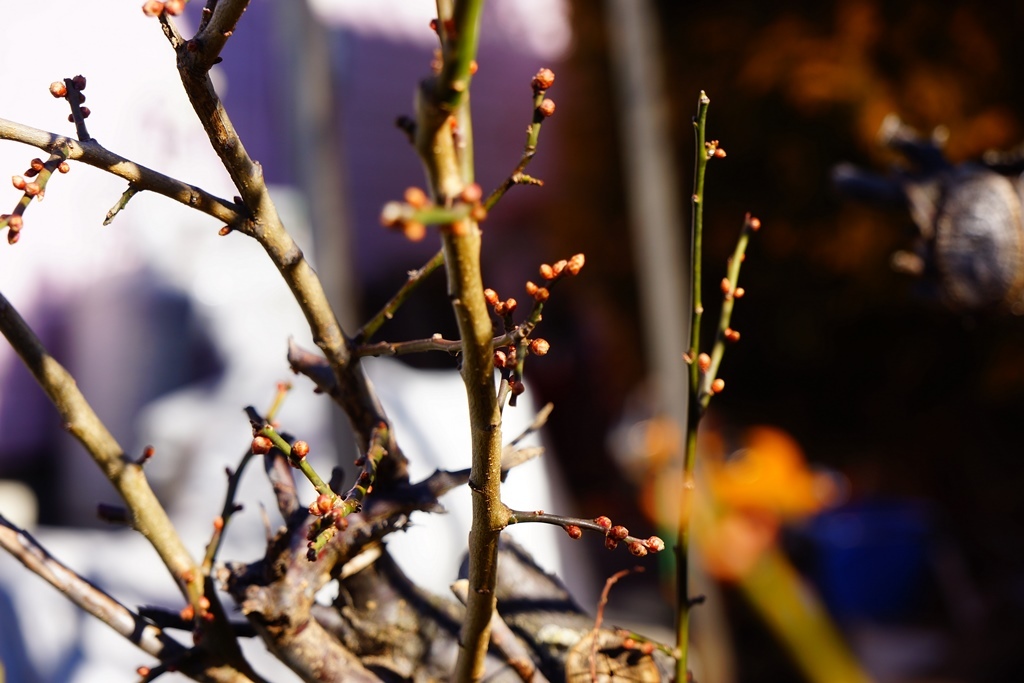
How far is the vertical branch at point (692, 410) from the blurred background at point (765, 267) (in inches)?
43.4

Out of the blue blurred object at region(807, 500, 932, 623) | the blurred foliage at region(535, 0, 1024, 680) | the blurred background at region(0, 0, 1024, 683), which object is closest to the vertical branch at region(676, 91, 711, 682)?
the blurred background at region(0, 0, 1024, 683)

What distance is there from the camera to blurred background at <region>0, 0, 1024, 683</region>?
202 centimetres

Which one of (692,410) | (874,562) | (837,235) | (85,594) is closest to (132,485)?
(85,594)

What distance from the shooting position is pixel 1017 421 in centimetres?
232

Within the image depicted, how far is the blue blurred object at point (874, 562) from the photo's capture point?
2602 millimetres

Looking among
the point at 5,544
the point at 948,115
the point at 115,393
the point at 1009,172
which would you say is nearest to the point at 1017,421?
the point at 948,115

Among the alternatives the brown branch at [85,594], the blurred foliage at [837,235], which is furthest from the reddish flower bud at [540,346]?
the blurred foliage at [837,235]

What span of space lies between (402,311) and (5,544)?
72.5 inches

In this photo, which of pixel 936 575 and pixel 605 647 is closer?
pixel 605 647

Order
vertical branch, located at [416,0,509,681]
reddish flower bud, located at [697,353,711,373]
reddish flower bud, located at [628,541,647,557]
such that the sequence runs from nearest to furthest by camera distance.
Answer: vertical branch, located at [416,0,509,681], reddish flower bud, located at [628,541,647,557], reddish flower bud, located at [697,353,711,373]

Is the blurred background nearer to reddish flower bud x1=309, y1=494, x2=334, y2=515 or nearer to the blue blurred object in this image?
the blue blurred object

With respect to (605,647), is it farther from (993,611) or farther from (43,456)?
(993,611)

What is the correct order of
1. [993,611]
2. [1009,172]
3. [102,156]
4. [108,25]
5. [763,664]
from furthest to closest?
1. [763,664]
2. [993,611]
3. [108,25]
4. [1009,172]
5. [102,156]

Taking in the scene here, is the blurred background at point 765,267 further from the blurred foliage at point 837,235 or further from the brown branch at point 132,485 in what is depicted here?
the brown branch at point 132,485
